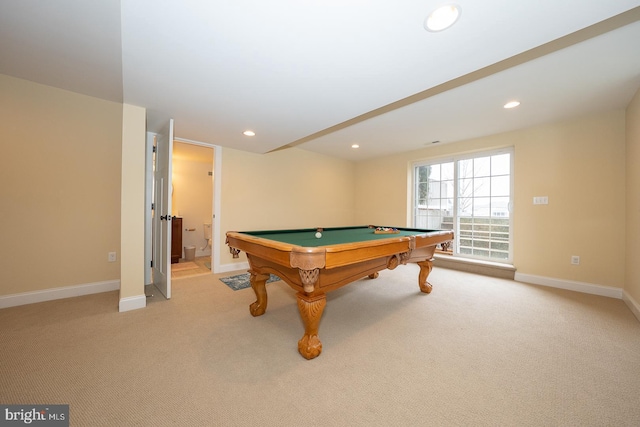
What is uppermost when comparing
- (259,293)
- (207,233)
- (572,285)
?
(207,233)

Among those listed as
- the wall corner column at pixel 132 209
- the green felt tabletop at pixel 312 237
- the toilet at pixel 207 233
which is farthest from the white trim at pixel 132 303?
the toilet at pixel 207 233

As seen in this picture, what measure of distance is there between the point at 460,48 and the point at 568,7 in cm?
47

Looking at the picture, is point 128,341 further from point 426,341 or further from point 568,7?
point 568,7

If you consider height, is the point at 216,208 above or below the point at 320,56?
below

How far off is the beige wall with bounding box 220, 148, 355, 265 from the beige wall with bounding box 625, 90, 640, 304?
13.7 feet

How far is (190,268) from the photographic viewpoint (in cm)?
407

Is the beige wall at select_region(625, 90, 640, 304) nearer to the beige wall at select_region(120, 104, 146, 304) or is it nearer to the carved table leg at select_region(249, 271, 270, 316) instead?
the carved table leg at select_region(249, 271, 270, 316)

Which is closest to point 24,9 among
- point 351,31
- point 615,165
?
point 351,31

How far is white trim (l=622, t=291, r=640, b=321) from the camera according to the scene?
2.17 metres


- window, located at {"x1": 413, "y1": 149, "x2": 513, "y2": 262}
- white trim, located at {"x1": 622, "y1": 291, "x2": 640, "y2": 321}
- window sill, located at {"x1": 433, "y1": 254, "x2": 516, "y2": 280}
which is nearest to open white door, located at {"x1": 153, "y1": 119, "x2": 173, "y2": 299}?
window sill, located at {"x1": 433, "y1": 254, "x2": 516, "y2": 280}

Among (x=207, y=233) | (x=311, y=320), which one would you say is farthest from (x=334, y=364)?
(x=207, y=233)

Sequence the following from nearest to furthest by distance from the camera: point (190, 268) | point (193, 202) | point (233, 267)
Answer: point (233, 267) → point (190, 268) → point (193, 202)

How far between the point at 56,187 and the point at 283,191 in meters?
2.97

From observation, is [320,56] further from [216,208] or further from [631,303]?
[631,303]
